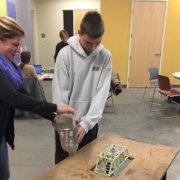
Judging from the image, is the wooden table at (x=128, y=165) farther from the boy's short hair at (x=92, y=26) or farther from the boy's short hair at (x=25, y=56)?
the boy's short hair at (x=25, y=56)

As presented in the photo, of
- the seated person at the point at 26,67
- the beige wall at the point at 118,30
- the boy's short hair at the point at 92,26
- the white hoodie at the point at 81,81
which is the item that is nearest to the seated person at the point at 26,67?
the seated person at the point at 26,67

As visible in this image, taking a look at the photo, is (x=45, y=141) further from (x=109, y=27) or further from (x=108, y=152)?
(x=109, y=27)

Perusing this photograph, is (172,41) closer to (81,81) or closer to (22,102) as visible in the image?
(81,81)

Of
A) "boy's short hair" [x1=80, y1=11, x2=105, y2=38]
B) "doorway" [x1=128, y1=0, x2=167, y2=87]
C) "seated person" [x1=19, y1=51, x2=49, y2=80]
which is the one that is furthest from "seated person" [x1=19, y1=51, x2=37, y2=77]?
"doorway" [x1=128, y1=0, x2=167, y2=87]

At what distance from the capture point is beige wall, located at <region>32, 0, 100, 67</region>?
782cm

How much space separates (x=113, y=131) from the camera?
3.57 m

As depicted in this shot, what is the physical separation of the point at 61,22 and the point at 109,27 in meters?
2.48

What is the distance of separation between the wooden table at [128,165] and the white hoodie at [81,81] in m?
0.17

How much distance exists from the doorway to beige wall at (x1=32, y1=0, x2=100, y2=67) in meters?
2.22

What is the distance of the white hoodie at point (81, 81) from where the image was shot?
1.57 m

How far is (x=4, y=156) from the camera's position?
60.9 inches

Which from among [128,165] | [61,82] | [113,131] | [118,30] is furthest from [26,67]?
[118,30]

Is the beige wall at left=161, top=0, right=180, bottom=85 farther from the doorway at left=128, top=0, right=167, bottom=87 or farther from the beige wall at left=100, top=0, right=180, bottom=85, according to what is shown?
the doorway at left=128, top=0, right=167, bottom=87

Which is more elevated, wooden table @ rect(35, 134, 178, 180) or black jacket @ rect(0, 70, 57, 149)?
black jacket @ rect(0, 70, 57, 149)
